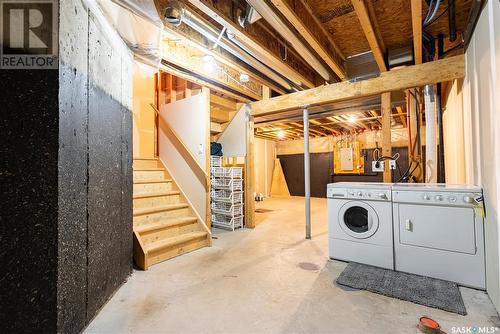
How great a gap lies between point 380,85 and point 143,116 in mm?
4361

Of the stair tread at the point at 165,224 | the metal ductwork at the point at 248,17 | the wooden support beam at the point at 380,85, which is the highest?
the metal ductwork at the point at 248,17

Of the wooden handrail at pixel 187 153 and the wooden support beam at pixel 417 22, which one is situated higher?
the wooden support beam at pixel 417 22

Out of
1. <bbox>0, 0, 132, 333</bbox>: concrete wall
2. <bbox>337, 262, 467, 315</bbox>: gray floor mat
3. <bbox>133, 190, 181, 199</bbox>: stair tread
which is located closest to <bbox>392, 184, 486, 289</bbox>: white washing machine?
<bbox>337, 262, 467, 315</bbox>: gray floor mat

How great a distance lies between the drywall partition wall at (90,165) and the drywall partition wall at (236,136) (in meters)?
2.38

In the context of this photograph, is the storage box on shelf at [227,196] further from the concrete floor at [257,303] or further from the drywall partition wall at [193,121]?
the concrete floor at [257,303]

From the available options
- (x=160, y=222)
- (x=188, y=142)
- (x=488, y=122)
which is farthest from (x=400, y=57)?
(x=160, y=222)

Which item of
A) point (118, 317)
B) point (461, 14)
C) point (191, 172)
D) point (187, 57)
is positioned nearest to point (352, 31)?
point (461, 14)

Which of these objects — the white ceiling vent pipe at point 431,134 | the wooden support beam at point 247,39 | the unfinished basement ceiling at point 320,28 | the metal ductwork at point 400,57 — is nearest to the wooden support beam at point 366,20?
the unfinished basement ceiling at point 320,28

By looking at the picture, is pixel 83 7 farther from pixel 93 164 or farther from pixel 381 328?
pixel 381 328

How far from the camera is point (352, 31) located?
9.91 feet

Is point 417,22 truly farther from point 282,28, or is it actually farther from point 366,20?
point 282,28

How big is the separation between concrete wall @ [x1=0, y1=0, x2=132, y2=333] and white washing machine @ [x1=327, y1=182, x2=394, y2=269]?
2441 mm

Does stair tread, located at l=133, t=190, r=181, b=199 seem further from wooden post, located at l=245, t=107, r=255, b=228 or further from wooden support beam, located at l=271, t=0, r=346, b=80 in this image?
wooden support beam, located at l=271, t=0, r=346, b=80

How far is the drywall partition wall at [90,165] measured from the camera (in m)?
1.37
